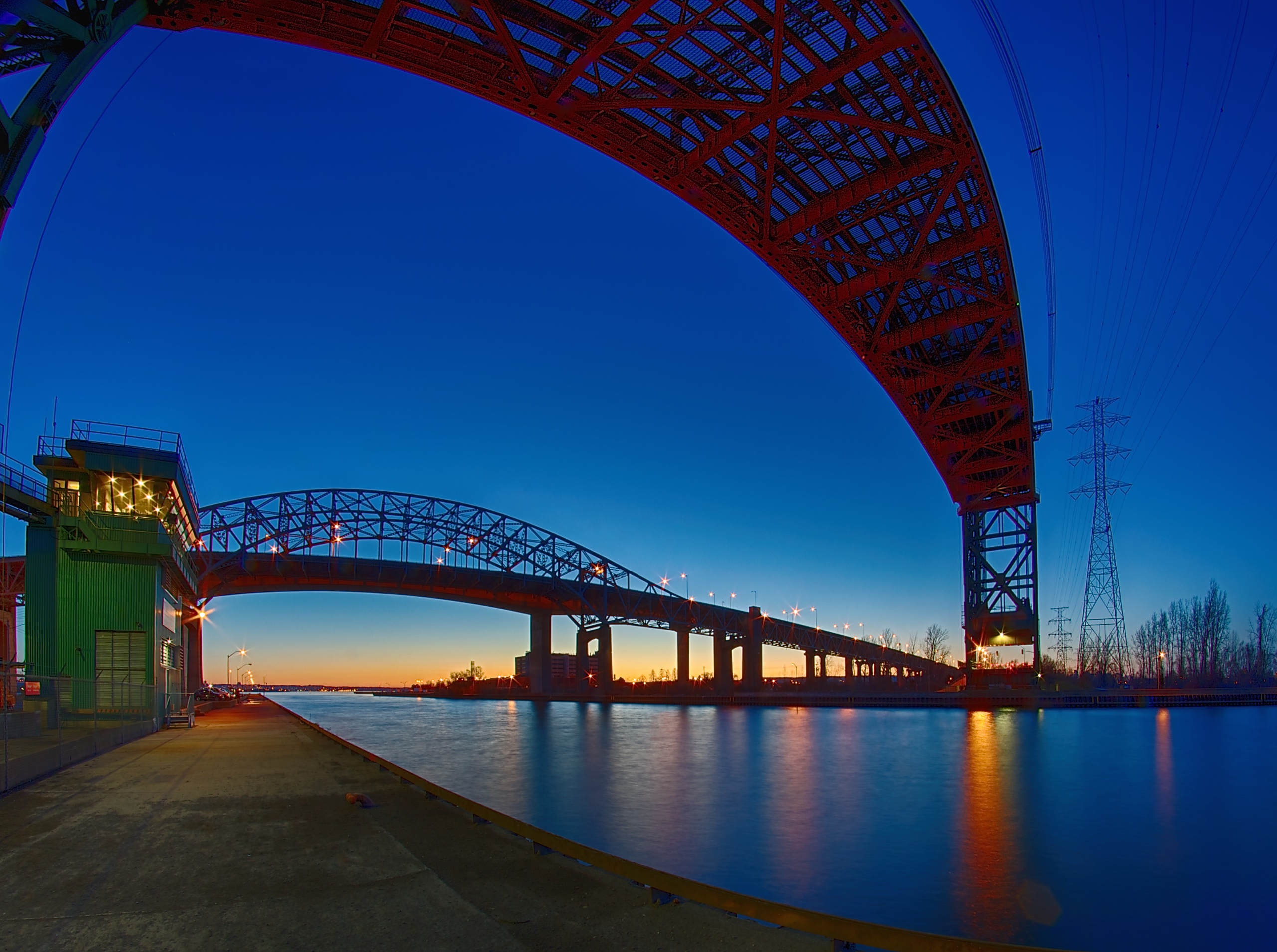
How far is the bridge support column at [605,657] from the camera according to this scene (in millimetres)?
120500

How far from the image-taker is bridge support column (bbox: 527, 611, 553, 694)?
411 feet

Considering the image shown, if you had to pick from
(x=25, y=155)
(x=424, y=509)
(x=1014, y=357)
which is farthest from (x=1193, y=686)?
(x=25, y=155)

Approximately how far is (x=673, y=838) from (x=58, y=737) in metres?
15.6

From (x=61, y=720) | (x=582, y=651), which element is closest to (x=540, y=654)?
(x=582, y=651)

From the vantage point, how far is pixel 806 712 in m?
88.4

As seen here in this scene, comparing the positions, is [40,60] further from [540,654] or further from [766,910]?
[540,654]

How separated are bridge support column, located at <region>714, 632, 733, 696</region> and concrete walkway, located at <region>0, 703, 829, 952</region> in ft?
368

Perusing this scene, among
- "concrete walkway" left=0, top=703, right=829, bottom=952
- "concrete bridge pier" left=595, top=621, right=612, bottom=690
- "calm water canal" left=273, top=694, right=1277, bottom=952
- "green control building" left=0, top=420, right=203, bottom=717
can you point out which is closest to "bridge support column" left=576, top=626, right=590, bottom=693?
"concrete bridge pier" left=595, top=621, right=612, bottom=690

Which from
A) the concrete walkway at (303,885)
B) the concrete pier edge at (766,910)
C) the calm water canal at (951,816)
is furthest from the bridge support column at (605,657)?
the concrete pier edge at (766,910)

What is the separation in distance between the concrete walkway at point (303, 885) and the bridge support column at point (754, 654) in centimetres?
12234

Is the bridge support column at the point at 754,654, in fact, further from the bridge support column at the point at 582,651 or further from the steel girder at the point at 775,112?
the steel girder at the point at 775,112

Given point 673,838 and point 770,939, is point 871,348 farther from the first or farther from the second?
point 770,939

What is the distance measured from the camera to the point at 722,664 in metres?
129

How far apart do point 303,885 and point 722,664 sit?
124595mm
